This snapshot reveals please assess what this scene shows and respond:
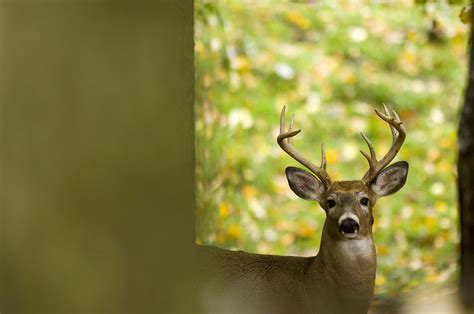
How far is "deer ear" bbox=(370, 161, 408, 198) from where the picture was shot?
3127 mm

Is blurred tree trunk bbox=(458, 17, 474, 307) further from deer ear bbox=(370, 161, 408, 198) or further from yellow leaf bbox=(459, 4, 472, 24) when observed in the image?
deer ear bbox=(370, 161, 408, 198)

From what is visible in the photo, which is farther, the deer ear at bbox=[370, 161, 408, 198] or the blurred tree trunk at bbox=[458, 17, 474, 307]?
the blurred tree trunk at bbox=[458, 17, 474, 307]

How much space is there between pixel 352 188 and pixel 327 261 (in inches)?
11.6

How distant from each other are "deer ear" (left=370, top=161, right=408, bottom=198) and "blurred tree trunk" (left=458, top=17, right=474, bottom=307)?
1321 millimetres

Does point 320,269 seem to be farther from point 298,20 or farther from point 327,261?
point 298,20

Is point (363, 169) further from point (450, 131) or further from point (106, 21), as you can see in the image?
point (106, 21)

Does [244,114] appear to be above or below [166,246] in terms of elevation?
above

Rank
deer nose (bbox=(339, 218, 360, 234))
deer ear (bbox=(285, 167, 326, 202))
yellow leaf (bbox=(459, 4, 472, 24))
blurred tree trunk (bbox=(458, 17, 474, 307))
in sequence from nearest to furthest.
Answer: deer nose (bbox=(339, 218, 360, 234)), deer ear (bbox=(285, 167, 326, 202)), yellow leaf (bbox=(459, 4, 472, 24)), blurred tree trunk (bbox=(458, 17, 474, 307))

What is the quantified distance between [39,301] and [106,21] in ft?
1.45

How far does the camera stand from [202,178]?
12.1 ft

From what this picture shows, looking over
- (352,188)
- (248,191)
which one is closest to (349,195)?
(352,188)

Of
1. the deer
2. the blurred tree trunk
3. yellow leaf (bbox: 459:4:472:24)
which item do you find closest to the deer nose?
the deer

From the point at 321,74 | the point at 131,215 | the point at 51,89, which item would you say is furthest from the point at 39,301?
the point at 321,74

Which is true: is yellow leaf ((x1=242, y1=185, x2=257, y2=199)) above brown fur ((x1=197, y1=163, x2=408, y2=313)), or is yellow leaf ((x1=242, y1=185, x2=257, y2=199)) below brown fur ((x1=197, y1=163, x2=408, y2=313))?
above
